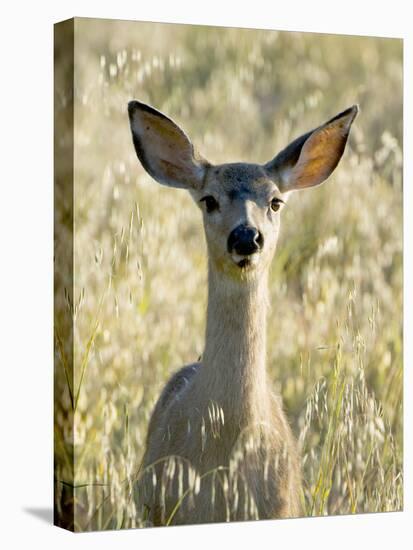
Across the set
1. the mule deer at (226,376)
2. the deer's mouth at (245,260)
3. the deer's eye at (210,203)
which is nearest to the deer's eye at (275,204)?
the mule deer at (226,376)

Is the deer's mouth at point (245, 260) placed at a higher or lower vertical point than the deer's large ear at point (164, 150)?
lower

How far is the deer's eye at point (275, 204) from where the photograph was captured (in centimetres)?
1077

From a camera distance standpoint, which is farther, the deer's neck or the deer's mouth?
the deer's neck

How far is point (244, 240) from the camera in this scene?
10328 millimetres

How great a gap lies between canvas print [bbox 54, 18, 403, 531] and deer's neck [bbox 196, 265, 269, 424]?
11mm

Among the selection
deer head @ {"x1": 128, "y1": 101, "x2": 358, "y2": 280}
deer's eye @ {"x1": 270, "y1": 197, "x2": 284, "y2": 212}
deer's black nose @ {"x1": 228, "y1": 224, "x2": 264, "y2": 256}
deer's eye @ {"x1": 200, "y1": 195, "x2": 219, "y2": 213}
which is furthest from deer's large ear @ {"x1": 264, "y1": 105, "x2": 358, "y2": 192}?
deer's black nose @ {"x1": 228, "y1": 224, "x2": 264, "y2": 256}

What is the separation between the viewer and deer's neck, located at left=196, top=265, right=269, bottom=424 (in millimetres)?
10602

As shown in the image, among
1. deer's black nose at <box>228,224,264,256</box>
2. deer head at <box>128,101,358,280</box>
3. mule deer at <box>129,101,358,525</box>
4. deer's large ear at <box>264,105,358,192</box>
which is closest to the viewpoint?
deer's black nose at <box>228,224,264,256</box>

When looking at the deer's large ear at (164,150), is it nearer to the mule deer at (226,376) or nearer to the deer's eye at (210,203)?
the mule deer at (226,376)

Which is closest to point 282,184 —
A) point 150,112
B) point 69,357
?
point 150,112

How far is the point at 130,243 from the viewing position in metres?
11.2

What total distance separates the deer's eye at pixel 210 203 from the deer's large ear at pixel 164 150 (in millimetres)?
158

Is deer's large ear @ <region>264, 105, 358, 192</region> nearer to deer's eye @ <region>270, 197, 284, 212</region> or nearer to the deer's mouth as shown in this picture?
deer's eye @ <region>270, 197, 284, 212</region>

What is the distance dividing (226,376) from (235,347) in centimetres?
16
